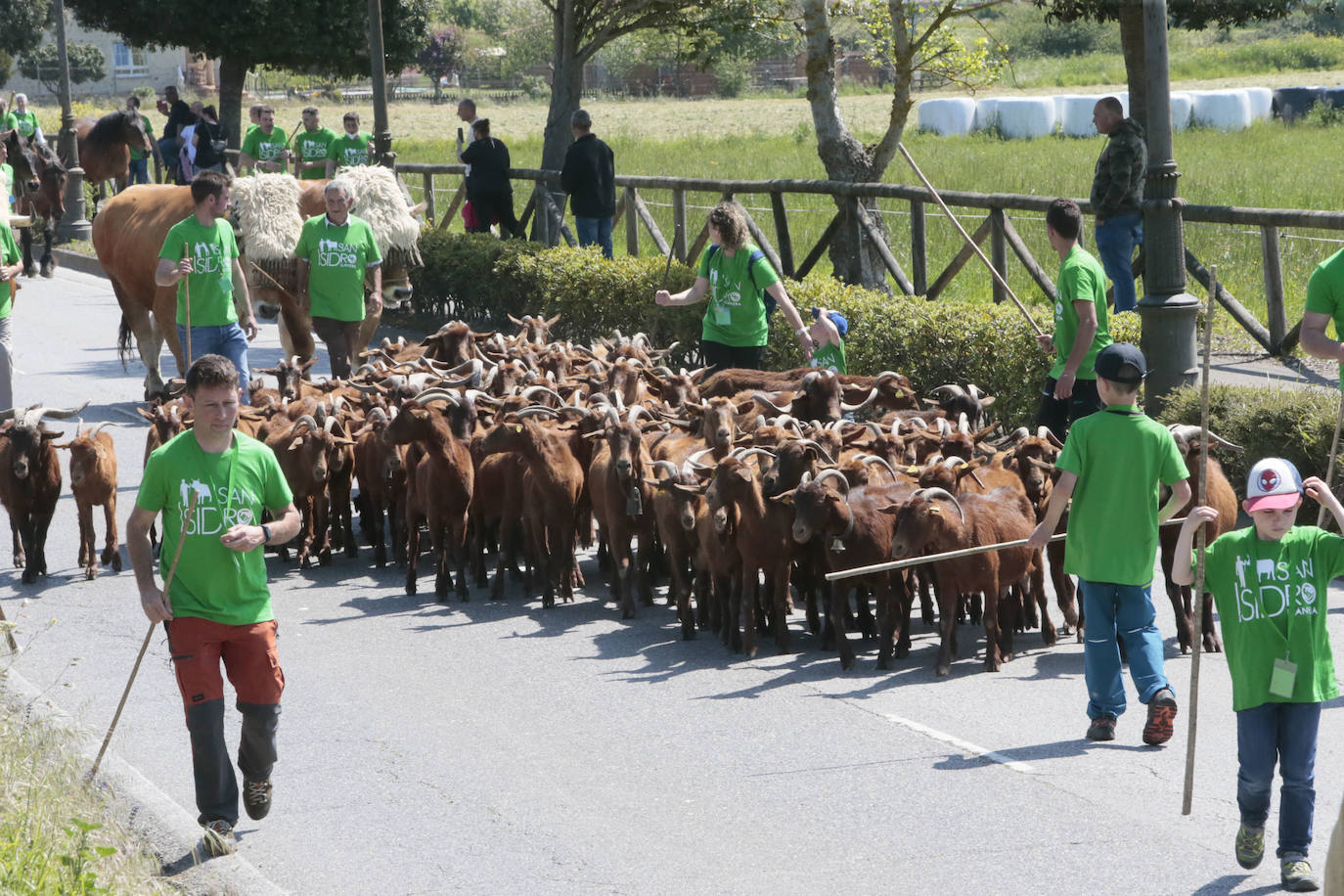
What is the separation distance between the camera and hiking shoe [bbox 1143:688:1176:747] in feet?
25.5

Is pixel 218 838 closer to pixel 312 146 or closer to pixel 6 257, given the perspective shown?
pixel 6 257

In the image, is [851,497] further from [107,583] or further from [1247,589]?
[107,583]

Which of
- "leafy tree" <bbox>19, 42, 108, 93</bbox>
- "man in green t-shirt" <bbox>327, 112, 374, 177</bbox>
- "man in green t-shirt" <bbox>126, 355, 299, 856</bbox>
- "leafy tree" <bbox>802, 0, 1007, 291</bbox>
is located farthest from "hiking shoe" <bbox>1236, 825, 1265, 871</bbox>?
"leafy tree" <bbox>19, 42, 108, 93</bbox>

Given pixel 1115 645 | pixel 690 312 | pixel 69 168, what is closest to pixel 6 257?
pixel 690 312

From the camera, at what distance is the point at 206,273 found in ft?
44.3

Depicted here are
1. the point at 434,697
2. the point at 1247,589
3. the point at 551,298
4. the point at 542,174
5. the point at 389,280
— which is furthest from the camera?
the point at 542,174

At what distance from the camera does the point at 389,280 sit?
60.2 ft

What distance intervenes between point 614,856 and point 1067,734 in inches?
96.9

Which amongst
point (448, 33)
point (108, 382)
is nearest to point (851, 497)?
point (108, 382)

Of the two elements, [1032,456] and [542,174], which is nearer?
[1032,456]

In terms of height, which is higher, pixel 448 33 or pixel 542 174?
pixel 448 33

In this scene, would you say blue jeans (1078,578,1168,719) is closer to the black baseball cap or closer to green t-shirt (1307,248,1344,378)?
the black baseball cap

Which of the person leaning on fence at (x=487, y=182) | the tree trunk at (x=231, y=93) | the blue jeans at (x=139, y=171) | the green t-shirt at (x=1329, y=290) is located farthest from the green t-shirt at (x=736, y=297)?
the tree trunk at (x=231, y=93)

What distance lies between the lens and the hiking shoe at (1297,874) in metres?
6.14
